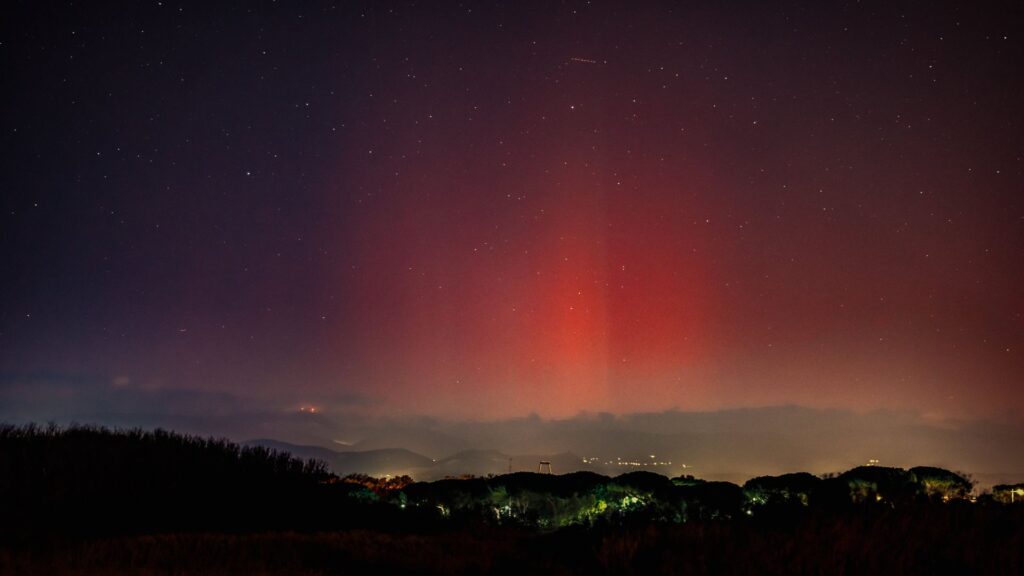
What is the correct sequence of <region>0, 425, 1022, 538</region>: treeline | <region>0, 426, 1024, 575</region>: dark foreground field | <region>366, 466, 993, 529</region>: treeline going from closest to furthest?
<region>0, 426, 1024, 575</region>: dark foreground field < <region>0, 425, 1022, 538</region>: treeline < <region>366, 466, 993, 529</region>: treeline

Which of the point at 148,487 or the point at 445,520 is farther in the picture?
the point at 445,520

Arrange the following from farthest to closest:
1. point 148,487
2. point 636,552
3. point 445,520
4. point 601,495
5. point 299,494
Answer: point 601,495 → point 445,520 → point 299,494 → point 148,487 → point 636,552

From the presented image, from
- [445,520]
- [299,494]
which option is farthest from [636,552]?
[299,494]

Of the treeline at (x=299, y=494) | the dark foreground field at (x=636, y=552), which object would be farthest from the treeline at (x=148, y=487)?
the dark foreground field at (x=636, y=552)

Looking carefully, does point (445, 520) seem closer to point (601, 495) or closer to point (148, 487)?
point (601, 495)

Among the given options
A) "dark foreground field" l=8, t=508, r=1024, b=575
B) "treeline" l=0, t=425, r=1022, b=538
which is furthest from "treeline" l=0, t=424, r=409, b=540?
"dark foreground field" l=8, t=508, r=1024, b=575

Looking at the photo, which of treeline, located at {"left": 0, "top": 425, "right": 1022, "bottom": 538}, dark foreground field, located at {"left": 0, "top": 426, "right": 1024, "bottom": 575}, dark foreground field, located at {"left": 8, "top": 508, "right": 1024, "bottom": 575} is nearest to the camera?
dark foreground field, located at {"left": 8, "top": 508, "right": 1024, "bottom": 575}

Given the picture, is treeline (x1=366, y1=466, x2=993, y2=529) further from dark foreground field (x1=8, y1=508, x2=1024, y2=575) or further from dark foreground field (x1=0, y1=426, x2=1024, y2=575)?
dark foreground field (x1=8, y1=508, x2=1024, y2=575)

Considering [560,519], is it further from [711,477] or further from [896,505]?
[896,505]

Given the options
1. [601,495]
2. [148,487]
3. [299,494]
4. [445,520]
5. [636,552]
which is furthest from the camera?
[601,495]
